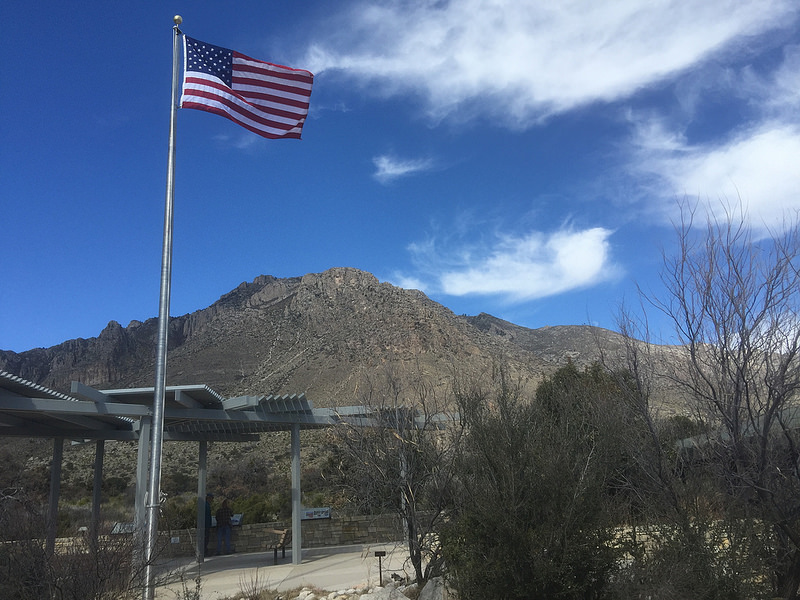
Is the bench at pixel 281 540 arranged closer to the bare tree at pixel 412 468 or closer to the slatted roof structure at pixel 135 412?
the slatted roof structure at pixel 135 412

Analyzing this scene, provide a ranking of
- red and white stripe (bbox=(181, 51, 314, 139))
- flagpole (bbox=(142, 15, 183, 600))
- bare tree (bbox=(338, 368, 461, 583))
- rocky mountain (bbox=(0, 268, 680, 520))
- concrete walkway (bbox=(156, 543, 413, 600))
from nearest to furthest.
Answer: flagpole (bbox=(142, 15, 183, 600)) < red and white stripe (bbox=(181, 51, 314, 139)) < bare tree (bbox=(338, 368, 461, 583)) < concrete walkway (bbox=(156, 543, 413, 600)) < rocky mountain (bbox=(0, 268, 680, 520))

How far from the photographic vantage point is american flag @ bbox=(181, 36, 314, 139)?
29.4 ft

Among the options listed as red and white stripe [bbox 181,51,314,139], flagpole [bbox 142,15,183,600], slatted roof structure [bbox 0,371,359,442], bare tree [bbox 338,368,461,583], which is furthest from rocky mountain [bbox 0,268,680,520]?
flagpole [bbox 142,15,183,600]

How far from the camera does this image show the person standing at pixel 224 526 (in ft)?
59.7

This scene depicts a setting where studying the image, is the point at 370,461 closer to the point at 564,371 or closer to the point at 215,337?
the point at 564,371

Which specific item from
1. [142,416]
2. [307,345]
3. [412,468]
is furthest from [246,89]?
[307,345]

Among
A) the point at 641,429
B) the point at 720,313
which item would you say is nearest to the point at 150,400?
the point at 641,429

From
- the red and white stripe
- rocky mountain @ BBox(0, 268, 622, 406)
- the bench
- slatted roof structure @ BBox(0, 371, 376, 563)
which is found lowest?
the bench

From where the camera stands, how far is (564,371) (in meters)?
24.2

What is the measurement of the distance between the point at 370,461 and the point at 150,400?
18.7ft

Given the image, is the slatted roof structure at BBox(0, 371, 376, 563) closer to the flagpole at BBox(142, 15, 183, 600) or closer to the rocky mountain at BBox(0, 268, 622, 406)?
the flagpole at BBox(142, 15, 183, 600)

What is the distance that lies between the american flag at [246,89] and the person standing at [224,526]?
12.5 meters

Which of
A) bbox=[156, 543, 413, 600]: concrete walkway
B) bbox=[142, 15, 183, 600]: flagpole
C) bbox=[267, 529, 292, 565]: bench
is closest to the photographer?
bbox=[142, 15, 183, 600]: flagpole

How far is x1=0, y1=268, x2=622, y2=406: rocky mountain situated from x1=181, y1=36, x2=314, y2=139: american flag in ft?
86.9
